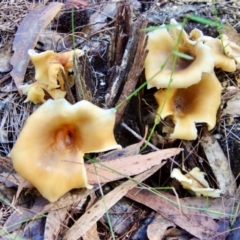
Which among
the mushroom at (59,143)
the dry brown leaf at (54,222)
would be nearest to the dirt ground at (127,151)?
the dry brown leaf at (54,222)

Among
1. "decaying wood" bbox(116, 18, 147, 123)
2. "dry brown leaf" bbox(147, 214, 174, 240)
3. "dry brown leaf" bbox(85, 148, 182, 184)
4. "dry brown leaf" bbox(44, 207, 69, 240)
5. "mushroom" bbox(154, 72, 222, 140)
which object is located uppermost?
"decaying wood" bbox(116, 18, 147, 123)

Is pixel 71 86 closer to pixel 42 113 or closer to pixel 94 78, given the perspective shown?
pixel 94 78

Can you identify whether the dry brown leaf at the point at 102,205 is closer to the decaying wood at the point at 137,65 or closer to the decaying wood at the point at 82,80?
the decaying wood at the point at 137,65

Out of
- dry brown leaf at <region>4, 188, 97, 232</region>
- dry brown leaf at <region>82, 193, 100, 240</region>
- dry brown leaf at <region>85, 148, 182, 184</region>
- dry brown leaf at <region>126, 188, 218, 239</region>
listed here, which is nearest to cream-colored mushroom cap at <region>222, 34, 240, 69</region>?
dry brown leaf at <region>85, 148, 182, 184</region>

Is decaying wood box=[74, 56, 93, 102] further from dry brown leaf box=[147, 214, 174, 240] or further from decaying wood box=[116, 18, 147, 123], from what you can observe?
dry brown leaf box=[147, 214, 174, 240]

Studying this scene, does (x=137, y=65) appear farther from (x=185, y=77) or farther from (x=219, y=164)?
(x=219, y=164)

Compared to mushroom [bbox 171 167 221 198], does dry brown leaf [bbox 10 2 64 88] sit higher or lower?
higher
